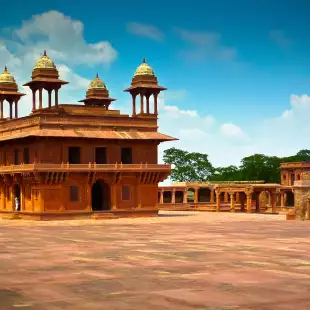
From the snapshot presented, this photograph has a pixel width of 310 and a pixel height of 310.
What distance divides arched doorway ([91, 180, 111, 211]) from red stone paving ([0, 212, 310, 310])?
18982 millimetres

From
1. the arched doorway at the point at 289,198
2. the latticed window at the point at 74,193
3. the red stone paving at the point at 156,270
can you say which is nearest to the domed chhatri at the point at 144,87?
the latticed window at the point at 74,193

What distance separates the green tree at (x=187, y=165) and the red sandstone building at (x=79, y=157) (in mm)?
52554

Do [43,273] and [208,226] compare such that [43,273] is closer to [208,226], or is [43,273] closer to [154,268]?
[154,268]

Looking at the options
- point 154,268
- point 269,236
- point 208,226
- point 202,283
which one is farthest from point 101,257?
point 208,226

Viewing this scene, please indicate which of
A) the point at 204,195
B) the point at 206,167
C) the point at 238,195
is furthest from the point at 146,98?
the point at 206,167

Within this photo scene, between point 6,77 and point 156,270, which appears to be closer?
point 156,270

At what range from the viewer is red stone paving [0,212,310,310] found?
53.4 ft

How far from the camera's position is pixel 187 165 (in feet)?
373

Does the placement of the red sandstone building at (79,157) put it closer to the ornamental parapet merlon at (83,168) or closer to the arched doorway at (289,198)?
the ornamental parapet merlon at (83,168)

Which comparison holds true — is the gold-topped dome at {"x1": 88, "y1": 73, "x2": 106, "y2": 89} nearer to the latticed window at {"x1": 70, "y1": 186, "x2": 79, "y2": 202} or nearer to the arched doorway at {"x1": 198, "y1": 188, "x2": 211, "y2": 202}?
the latticed window at {"x1": 70, "y1": 186, "x2": 79, "y2": 202}

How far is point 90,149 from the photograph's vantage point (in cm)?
5562

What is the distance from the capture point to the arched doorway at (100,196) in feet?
187

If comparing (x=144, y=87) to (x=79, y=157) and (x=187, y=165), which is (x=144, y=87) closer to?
(x=79, y=157)

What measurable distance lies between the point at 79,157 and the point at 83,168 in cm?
178
